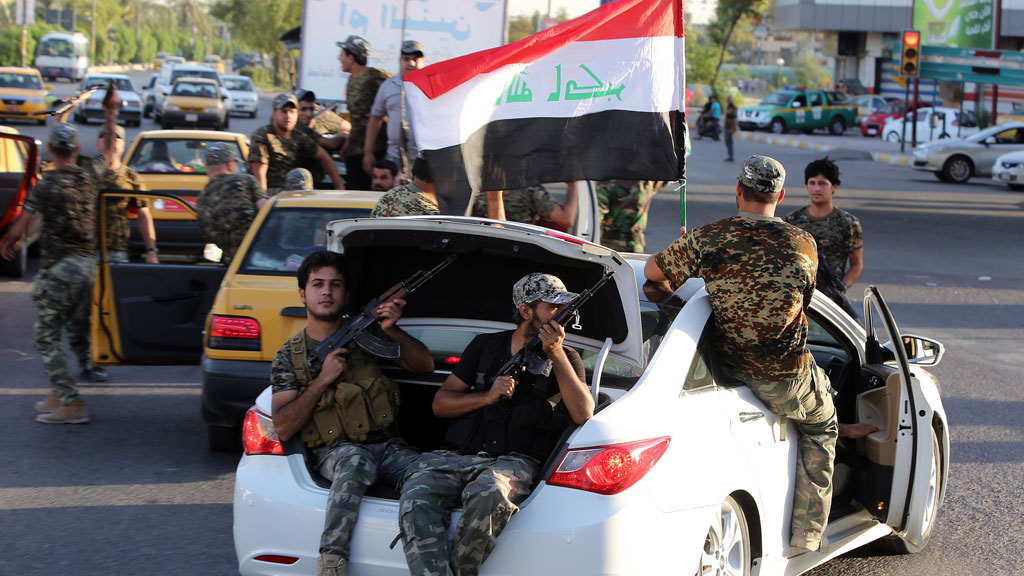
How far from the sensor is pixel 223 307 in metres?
6.70

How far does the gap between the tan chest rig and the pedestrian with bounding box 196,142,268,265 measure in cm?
379

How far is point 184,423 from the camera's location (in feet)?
25.6

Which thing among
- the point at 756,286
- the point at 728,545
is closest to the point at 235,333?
the point at 756,286

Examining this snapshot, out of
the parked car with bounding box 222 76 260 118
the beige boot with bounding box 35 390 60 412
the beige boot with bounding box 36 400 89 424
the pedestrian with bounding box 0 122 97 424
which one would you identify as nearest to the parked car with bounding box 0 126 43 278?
the pedestrian with bounding box 0 122 97 424

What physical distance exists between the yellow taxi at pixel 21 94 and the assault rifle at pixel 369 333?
113 ft

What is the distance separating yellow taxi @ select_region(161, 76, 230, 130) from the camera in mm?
37000

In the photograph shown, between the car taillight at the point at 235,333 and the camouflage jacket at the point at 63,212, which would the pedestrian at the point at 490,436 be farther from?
the camouflage jacket at the point at 63,212

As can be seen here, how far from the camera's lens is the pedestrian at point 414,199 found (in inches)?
266

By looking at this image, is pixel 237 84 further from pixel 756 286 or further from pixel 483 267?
pixel 756 286

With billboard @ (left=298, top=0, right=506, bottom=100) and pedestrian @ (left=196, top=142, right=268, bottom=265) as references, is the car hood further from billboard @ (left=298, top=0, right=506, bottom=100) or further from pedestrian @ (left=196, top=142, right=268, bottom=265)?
billboard @ (left=298, top=0, right=506, bottom=100)

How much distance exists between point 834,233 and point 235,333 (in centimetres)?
409

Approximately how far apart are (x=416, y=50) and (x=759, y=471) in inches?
232

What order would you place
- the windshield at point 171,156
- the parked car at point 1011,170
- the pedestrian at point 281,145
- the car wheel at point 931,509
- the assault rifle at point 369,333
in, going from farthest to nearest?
the parked car at point 1011,170
the windshield at point 171,156
the pedestrian at point 281,145
the car wheel at point 931,509
the assault rifle at point 369,333

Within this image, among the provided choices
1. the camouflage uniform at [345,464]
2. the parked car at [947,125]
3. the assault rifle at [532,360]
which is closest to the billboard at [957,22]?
the parked car at [947,125]
